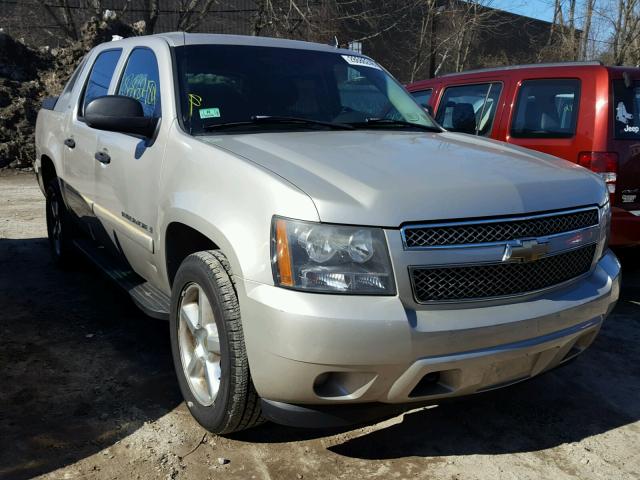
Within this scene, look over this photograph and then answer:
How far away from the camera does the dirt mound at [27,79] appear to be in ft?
41.2

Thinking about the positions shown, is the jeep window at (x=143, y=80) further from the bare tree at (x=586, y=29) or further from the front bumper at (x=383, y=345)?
the bare tree at (x=586, y=29)

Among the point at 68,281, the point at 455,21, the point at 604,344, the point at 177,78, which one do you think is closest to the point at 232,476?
the point at 177,78

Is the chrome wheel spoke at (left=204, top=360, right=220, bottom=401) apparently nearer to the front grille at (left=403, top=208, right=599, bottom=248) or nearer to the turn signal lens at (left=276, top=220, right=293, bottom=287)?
the turn signal lens at (left=276, top=220, right=293, bottom=287)

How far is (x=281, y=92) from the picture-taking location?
3.62m

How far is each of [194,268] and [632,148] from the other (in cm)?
379

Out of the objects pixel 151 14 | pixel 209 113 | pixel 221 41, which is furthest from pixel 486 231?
pixel 151 14

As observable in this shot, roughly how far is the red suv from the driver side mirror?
2.26 meters

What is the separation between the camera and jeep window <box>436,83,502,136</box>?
19.9ft

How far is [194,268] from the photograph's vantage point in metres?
2.78

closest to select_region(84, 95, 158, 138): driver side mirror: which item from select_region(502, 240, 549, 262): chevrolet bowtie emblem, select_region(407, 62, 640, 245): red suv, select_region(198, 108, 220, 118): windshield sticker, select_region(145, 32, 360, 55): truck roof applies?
select_region(198, 108, 220, 118): windshield sticker

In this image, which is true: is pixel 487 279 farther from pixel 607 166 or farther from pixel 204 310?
pixel 607 166

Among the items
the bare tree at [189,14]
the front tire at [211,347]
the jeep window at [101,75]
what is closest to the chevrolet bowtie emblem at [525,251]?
the front tire at [211,347]

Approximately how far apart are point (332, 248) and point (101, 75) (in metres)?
3.06

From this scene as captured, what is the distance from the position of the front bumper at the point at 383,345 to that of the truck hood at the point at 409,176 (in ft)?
1.16
